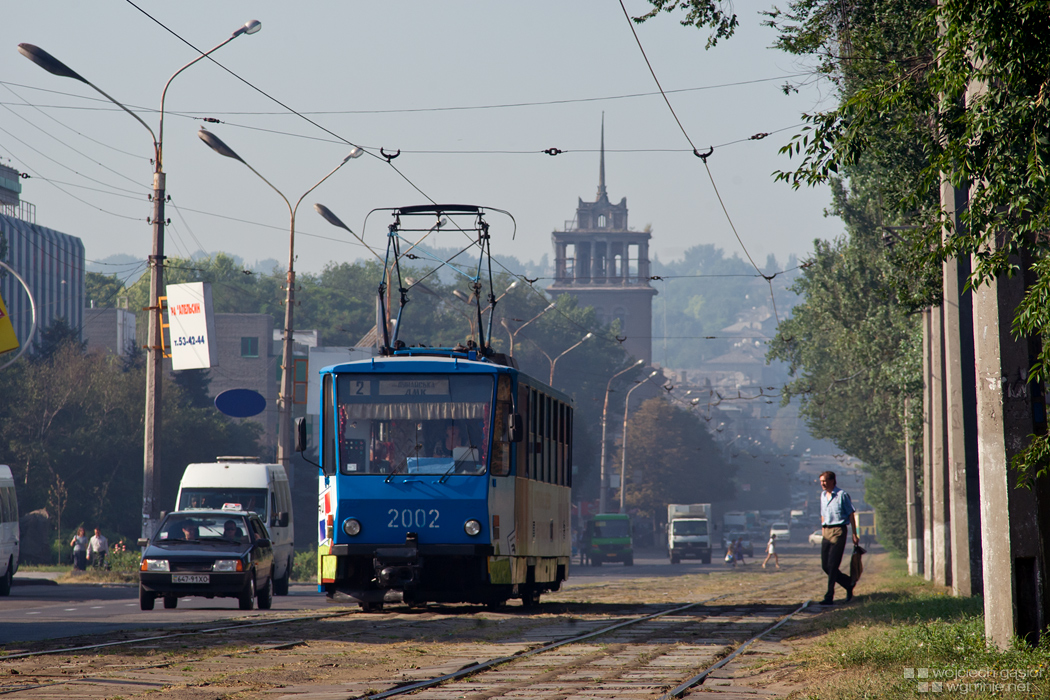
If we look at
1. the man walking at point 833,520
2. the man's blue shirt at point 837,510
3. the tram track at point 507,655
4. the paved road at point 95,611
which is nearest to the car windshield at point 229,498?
the paved road at point 95,611

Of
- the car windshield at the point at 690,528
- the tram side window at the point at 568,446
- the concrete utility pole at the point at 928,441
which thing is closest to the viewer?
the tram side window at the point at 568,446

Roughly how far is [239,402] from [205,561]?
18953mm

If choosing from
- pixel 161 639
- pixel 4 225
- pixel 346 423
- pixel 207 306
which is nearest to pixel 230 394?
pixel 207 306

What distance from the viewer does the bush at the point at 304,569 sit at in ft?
128

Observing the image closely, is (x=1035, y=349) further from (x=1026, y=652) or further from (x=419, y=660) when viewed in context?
(x=419, y=660)

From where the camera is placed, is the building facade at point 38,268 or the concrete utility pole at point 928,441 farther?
the building facade at point 38,268

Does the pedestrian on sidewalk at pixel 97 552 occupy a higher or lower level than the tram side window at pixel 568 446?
lower

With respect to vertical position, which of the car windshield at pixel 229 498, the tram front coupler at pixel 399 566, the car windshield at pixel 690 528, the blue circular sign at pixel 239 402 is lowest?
the car windshield at pixel 690 528

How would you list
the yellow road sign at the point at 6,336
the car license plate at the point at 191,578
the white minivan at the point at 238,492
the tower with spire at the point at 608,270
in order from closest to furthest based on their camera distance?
the car license plate at the point at 191,578
the white minivan at the point at 238,492
the yellow road sign at the point at 6,336
the tower with spire at the point at 608,270

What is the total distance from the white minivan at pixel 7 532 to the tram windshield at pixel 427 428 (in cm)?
1124

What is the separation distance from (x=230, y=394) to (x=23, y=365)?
26.9 m

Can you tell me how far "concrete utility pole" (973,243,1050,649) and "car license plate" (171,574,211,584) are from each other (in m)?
12.0

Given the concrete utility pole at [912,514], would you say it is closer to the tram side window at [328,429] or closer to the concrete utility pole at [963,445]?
the concrete utility pole at [963,445]

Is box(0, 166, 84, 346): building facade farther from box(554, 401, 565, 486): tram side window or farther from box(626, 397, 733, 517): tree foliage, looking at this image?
box(554, 401, 565, 486): tram side window
